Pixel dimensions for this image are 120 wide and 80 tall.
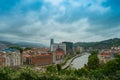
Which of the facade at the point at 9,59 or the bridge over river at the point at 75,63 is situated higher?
the facade at the point at 9,59

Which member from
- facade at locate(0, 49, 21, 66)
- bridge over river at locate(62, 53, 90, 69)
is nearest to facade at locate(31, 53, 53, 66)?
bridge over river at locate(62, 53, 90, 69)

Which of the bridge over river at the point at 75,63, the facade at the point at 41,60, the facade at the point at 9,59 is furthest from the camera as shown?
the facade at the point at 41,60

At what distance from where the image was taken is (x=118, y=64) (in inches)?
1005

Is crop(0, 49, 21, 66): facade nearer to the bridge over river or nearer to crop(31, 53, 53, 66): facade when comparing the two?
the bridge over river

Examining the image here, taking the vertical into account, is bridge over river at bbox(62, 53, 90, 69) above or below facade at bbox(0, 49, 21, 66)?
below

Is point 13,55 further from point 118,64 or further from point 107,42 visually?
point 107,42

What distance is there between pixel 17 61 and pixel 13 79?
40.7 metres

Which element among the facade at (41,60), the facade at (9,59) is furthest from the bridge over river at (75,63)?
the facade at (9,59)

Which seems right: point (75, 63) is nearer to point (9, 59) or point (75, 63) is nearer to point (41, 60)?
point (41, 60)

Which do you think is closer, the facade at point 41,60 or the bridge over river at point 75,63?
the bridge over river at point 75,63

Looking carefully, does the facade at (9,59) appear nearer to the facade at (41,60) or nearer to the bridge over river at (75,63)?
the bridge over river at (75,63)

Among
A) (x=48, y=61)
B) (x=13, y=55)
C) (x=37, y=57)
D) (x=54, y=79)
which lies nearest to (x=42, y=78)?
(x=54, y=79)

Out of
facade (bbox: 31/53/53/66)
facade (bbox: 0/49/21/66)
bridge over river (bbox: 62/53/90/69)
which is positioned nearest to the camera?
facade (bbox: 0/49/21/66)

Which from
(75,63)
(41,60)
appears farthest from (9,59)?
(75,63)
